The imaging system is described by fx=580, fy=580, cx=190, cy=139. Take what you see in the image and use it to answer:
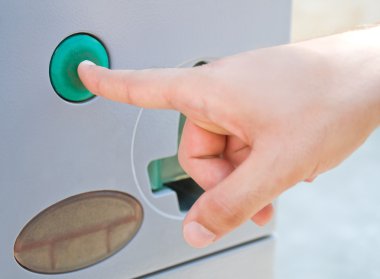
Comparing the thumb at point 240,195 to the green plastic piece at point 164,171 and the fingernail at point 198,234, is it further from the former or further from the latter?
the green plastic piece at point 164,171

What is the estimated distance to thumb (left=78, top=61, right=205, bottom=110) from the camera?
432 millimetres

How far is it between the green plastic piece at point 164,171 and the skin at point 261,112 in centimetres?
15

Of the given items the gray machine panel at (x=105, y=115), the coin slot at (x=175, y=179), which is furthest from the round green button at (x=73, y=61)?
the coin slot at (x=175, y=179)

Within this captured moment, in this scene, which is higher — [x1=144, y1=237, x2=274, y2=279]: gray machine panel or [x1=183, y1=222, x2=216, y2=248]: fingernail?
[x1=183, y1=222, x2=216, y2=248]: fingernail

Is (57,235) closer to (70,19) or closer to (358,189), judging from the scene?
(70,19)

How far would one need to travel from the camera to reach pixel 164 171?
656mm

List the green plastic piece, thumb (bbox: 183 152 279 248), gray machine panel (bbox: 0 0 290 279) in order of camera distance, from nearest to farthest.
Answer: thumb (bbox: 183 152 279 248) → gray machine panel (bbox: 0 0 290 279) → the green plastic piece

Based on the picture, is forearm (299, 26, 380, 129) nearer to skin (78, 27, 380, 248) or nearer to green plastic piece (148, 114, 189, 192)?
skin (78, 27, 380, 248)

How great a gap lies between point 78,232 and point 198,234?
0.65 feet

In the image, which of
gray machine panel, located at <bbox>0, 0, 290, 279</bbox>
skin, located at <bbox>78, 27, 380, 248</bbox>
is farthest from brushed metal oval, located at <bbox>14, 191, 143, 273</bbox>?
skin, located at <bbox>78, 27, 380, 248</bbox>

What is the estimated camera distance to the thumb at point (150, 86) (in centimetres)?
43

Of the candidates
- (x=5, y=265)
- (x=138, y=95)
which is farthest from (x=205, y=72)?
(x=5, y=265)

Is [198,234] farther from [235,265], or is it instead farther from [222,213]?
[235,265]

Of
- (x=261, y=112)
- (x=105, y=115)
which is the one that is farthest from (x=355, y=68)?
(x=105, y=115)
